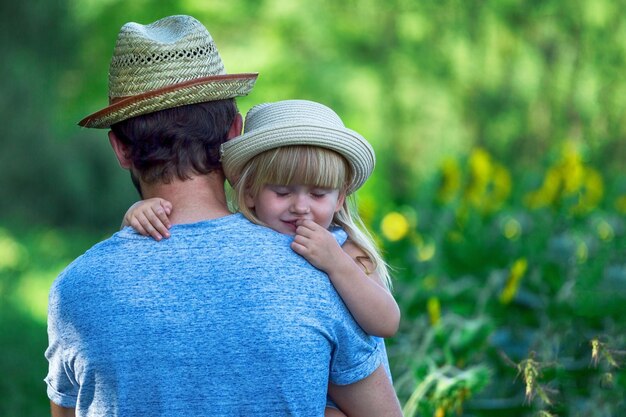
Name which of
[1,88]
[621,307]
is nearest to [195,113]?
[621,307]

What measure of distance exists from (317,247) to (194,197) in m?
0.28

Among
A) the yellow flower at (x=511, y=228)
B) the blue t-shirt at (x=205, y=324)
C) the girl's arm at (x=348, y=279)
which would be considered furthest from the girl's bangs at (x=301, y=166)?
the yellow flower at (x=511, y=228)

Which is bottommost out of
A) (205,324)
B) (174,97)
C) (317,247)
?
(205,324)

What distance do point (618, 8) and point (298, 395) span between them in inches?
343

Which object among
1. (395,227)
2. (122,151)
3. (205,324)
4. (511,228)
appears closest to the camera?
(205,324)

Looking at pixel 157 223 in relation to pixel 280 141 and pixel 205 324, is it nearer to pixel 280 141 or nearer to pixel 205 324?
pixel 205 324

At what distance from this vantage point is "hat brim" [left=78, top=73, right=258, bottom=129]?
2.04 m

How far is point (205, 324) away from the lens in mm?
1871

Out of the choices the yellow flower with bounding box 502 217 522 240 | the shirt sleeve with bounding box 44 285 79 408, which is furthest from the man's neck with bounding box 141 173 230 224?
the yellow flower with bounding box 502 217 522 240

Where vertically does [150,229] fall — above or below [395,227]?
above

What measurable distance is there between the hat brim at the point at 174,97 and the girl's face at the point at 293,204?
25 centimetres

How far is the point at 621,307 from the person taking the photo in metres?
3.54

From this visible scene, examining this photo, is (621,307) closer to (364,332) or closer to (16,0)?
(364,332)

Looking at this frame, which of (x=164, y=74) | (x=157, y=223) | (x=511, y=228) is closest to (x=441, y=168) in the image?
(x=511, y=228)
